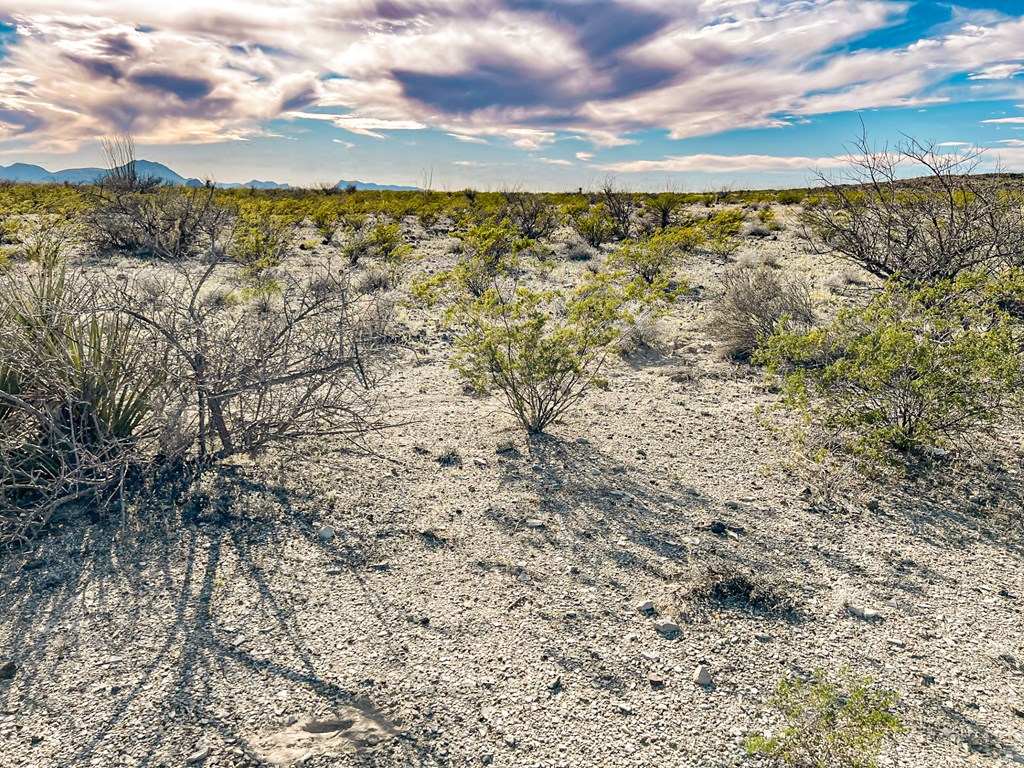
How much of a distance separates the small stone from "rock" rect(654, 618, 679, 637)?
2065mm

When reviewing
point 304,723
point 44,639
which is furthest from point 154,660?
point 304,723

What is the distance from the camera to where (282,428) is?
4.63 meters

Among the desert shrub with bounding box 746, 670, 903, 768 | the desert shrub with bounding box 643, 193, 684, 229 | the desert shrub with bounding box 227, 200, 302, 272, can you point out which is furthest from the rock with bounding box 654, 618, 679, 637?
the desert shrub with bounding box 643, 193, 684, 229

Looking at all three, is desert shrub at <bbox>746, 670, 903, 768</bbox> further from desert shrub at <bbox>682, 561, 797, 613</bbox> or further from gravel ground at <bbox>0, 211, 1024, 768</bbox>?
desert shrub at <bbox>682, 561, 797, 613</bbox>

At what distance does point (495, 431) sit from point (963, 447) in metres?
3.80

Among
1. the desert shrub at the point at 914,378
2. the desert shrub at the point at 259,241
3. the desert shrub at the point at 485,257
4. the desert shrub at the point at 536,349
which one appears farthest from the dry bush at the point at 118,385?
the desert shrub at the point at 259,241

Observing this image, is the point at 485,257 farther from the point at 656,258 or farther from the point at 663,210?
the point at 663,210

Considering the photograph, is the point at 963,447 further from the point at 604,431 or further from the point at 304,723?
the point at 304,723

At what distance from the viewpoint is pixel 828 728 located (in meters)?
2.52

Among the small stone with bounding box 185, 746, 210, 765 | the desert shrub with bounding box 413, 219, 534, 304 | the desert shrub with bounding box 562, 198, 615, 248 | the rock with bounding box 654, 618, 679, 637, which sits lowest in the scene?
the small stone with bounding box 185, 746, 210, 765

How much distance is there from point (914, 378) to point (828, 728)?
3419 millimetres

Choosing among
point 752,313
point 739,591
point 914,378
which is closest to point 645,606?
point 739,591

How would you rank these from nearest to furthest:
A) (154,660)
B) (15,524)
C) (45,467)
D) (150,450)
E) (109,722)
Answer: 1. (109,722)
2. (154,660)
3. (15,524)
4. (45,467)
5. (150,450)

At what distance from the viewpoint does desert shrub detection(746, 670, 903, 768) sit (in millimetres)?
2402
